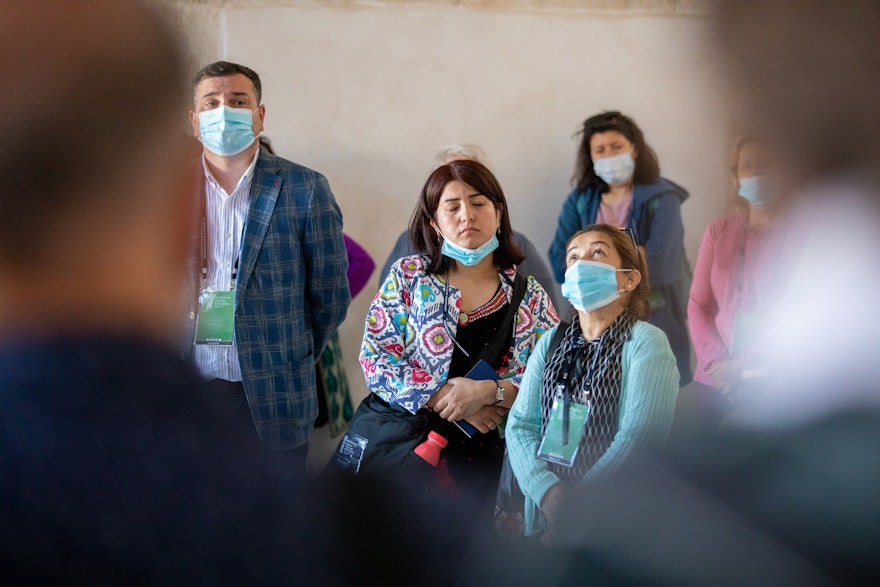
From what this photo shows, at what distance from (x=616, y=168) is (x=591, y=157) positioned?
0.36 ft

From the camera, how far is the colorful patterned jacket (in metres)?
1.65

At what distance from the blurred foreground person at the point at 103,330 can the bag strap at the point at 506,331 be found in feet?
3.79

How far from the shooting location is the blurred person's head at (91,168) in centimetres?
34

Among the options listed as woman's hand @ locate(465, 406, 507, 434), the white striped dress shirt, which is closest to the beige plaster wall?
the white striped dress shirt

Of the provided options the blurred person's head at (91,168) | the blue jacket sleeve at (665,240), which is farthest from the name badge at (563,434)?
the blurred person's head at (91,168)

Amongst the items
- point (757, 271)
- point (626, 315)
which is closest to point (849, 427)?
point (757, 271)

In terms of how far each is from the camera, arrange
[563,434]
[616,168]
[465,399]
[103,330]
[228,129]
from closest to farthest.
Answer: [103,330] < [563,434] < [228,129] < [465,399] < [616,168]

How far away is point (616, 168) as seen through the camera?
2291 millimetres

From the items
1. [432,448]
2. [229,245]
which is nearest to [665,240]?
[432,448]

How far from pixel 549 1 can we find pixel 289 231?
111 centimetres

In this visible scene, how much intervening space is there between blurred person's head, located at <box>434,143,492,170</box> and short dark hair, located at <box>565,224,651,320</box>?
0.83 m

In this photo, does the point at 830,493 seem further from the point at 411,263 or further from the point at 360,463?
the point at 411,263

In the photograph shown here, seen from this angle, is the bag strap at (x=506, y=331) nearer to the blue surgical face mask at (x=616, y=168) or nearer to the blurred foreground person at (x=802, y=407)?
the blue surgical face mask at (x=616, y=168)

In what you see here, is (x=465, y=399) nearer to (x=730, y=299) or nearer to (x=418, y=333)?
(x=418, y=333)
